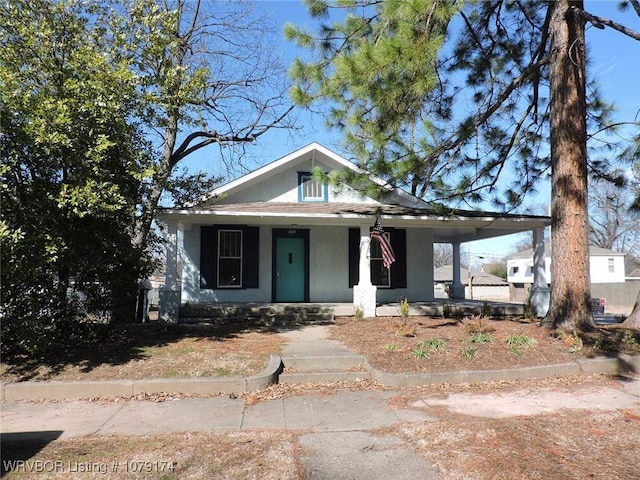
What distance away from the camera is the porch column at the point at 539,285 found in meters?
12.0

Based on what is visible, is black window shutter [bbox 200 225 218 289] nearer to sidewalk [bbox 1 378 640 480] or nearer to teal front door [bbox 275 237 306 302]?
teal front door [bbox 275 237 306 302]

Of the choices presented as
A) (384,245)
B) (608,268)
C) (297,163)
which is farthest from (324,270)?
(608,268)

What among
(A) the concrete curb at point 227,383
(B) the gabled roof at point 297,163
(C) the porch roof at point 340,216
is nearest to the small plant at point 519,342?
(A) the concrete curb at point 227,383

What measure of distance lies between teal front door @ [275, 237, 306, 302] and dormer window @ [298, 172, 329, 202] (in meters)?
1.31

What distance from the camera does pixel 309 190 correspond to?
13914 mm

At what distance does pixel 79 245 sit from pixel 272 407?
4016mm

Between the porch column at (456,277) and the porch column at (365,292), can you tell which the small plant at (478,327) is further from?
the porch column at (456,277)

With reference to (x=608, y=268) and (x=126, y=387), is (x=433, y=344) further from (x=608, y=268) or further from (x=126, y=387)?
(x=608, y=268)

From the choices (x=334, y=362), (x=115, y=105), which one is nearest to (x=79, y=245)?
(x=115, y=105)

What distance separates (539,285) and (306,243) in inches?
261

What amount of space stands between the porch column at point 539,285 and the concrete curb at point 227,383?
5.30m

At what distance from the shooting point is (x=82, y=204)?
618cm

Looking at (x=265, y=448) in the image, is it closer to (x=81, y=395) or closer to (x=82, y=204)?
(x=81, y=395)

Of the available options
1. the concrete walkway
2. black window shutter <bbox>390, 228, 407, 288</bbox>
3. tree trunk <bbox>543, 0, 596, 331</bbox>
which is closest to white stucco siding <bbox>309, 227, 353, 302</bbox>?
black window shutter <bbox>390, 228, 407, 288</bbox>
